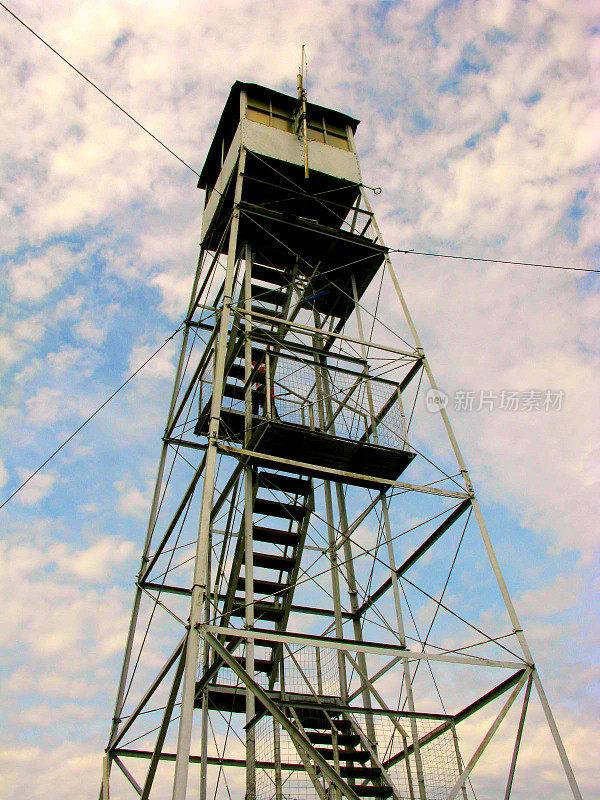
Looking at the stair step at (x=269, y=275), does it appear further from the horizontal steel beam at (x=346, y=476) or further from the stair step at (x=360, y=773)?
the stair step at (x=360, y=773)

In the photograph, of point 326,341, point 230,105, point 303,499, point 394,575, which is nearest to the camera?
point 394,575

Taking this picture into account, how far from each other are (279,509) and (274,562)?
972 millimetres

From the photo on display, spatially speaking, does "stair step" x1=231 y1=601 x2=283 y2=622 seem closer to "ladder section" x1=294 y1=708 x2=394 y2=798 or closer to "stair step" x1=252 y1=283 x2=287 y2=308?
"ladder section" x1=294 y1=708 x2=394 y2=798

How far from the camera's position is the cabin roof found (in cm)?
1711

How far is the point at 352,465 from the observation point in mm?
12453

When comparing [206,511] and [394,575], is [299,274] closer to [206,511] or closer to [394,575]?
[394,575]

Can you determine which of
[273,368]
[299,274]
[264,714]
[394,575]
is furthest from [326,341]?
[264,714]

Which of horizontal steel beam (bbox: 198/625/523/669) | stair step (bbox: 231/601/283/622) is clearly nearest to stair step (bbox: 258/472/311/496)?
stair step (bbox: 231/601/283/622)

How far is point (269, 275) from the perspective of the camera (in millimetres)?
16734

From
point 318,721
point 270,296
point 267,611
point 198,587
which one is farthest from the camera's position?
point 270,296

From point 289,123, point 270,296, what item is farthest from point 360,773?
point 289,123

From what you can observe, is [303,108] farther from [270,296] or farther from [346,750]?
[346,750]

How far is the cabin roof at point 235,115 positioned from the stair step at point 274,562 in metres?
10.9

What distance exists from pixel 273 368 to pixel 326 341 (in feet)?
13.4
